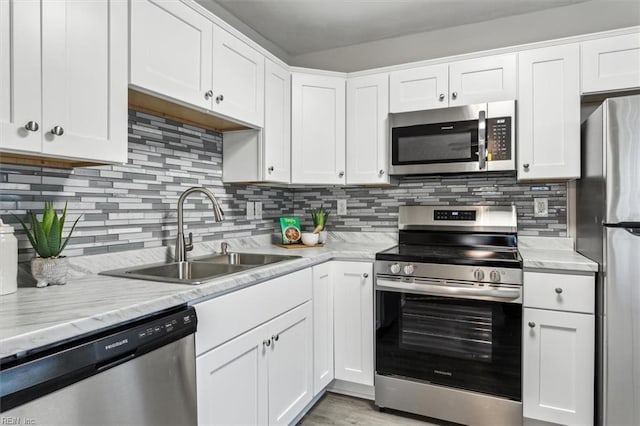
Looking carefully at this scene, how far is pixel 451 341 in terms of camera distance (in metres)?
2.05

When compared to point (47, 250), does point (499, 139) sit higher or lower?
higher

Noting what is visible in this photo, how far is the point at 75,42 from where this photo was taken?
4.00ft

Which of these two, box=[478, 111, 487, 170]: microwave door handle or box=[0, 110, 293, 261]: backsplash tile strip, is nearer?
box=[0, 110, 293, 261]: backsplash tile strip

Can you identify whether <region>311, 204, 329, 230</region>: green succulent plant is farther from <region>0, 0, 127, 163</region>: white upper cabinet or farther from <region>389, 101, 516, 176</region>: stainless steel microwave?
<region>0, 0, 127, 163</region>: white upper cabinet

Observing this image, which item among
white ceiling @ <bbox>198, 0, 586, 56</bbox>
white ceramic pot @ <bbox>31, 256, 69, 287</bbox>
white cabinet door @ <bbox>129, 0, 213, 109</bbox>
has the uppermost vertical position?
white ceiling @ <bbox>198, 0, 586, 56</bbox>

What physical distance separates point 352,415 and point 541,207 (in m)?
1.78

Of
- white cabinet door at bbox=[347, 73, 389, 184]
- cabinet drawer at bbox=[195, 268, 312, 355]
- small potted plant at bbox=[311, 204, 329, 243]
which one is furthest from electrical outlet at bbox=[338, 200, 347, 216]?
cabinet drawer at bbox=[195, 268, 312, 355]

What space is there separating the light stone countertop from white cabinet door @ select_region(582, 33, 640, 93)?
97 centimetres

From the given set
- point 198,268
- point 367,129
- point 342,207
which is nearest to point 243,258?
point 198,268

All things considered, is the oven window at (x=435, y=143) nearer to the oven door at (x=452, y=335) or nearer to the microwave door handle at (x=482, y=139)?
the microwave door handle at (x=482, y=139)

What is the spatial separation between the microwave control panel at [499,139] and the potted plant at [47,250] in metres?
2.23

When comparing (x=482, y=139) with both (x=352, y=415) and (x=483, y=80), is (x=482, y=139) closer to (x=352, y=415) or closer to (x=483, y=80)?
(x=483, y=80)

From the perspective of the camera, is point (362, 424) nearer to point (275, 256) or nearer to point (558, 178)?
point (275, 256)

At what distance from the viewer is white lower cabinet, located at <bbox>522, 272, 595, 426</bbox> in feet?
6.10
